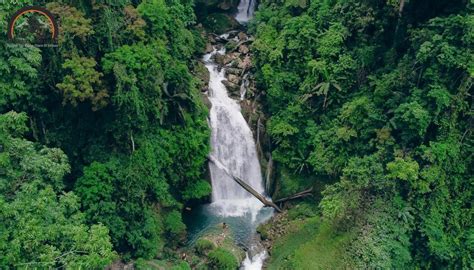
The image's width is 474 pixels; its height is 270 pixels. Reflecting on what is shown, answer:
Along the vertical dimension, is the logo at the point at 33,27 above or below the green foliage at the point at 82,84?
above

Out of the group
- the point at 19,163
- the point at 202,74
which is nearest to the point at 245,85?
the point at 202,74

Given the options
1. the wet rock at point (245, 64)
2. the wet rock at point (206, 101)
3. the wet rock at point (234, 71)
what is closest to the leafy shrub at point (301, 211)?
the wet rock at point (206, 101)

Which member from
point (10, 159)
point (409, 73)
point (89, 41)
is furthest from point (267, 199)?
point (10, 159)

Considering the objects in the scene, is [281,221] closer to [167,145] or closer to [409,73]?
[167,145]

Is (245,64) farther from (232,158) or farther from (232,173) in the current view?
(232,173)

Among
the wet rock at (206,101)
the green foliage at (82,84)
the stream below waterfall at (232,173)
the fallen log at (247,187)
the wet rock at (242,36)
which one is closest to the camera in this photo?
the green foliage at (82,84)

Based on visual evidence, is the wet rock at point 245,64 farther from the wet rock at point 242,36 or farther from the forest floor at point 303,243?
the forest floor at point 303,243

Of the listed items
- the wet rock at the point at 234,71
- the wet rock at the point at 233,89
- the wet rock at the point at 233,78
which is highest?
the wet rock at the point at 234,71
